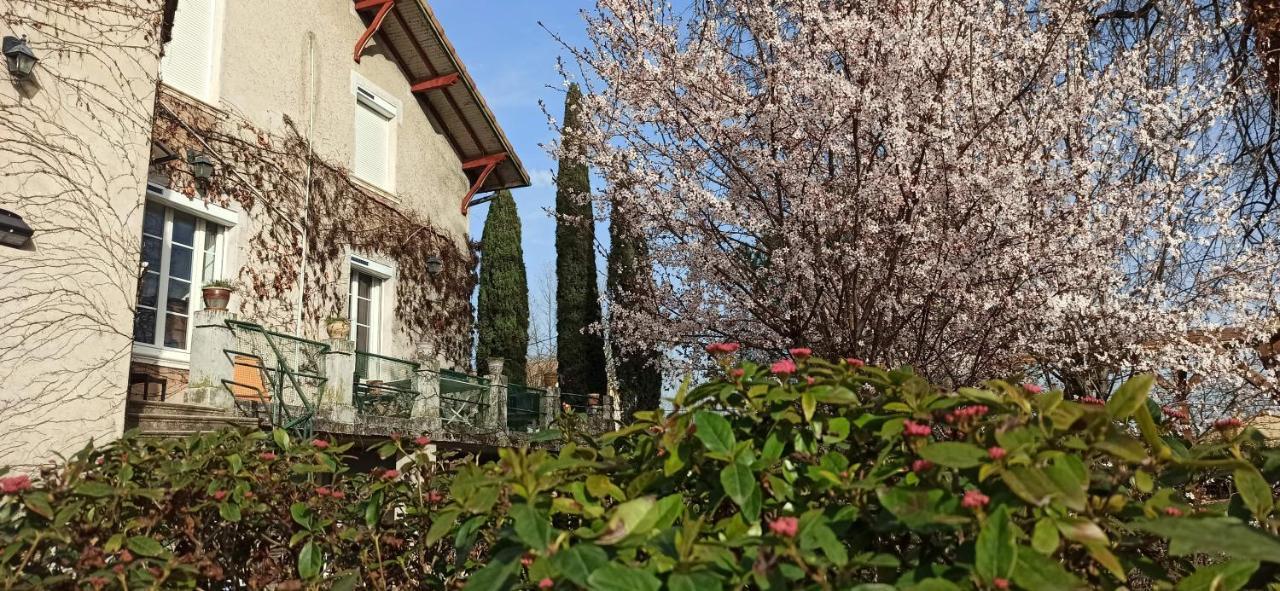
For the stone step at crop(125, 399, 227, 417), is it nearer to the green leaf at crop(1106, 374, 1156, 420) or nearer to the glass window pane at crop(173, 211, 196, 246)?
the glass window pane at crop(173, 211, 196, 246)

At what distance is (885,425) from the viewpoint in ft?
5.42

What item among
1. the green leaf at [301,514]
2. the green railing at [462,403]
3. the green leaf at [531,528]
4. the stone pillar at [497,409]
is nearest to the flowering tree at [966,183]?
the green railing at [462,403]

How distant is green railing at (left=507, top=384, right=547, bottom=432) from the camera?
530 inches

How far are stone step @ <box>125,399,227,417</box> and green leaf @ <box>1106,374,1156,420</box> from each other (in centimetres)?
770

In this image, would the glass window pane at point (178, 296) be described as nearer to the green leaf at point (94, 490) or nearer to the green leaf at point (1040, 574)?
the green leaf at point (94, 490)

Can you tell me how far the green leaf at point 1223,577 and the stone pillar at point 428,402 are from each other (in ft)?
33.4

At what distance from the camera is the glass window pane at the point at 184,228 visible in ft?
32.8

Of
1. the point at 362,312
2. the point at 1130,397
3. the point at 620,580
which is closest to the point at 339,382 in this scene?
the point at 362,312

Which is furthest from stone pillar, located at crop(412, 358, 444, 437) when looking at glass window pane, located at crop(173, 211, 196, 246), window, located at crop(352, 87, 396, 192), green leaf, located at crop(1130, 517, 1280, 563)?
A: green leaf, located at crop(1130, 517, 1280, 563)

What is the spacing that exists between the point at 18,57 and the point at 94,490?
5.09 meters

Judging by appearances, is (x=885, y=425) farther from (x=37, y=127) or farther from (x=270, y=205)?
(x=270, y=205)

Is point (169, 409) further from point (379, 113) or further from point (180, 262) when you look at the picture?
point (379, 113)

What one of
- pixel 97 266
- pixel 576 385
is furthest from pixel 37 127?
pixel 576 385

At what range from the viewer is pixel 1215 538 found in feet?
4.25
